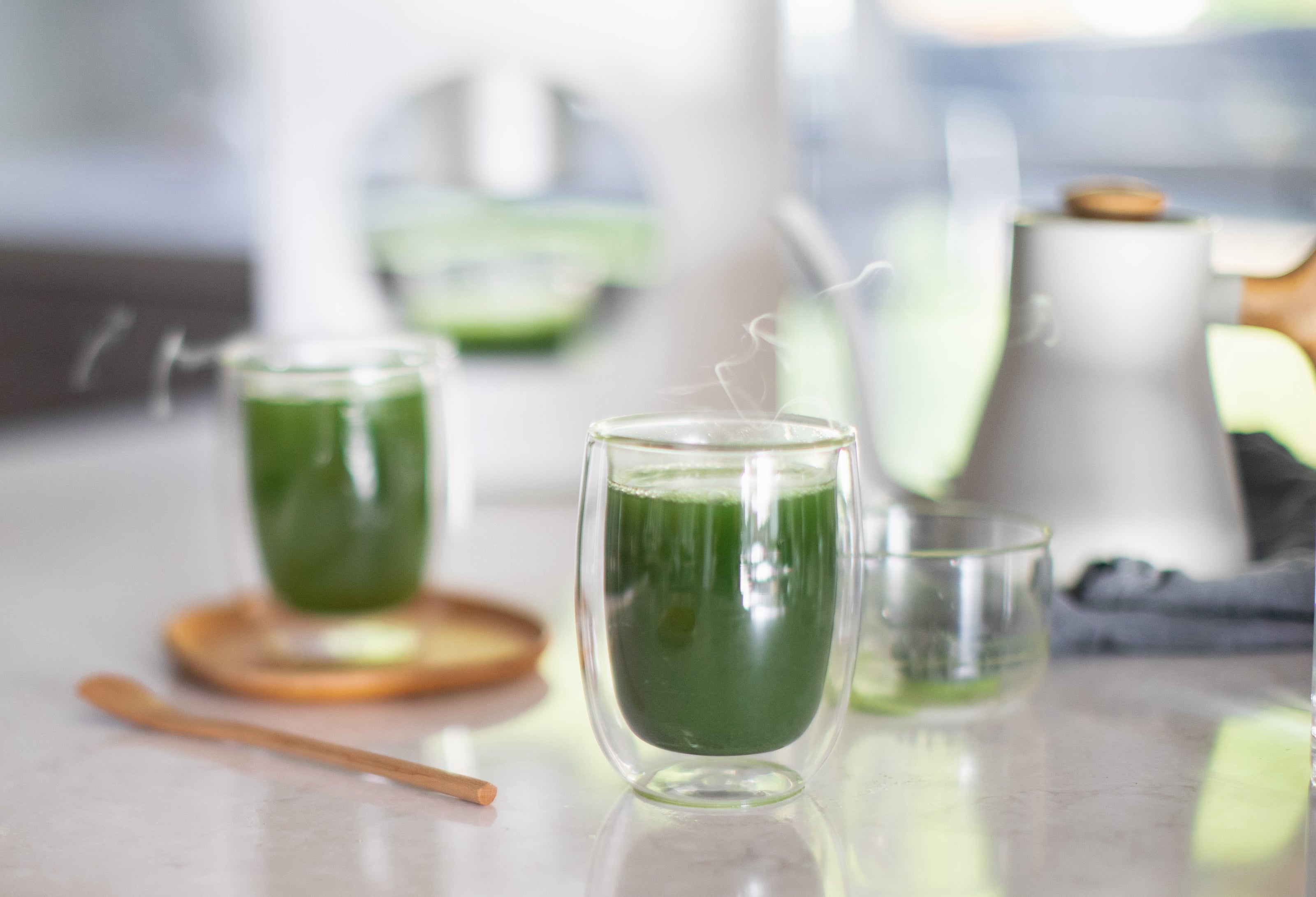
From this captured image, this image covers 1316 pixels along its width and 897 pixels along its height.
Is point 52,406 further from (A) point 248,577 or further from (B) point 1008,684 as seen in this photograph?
(B) point 1008,684

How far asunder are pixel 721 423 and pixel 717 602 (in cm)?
9

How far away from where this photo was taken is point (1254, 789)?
59cm

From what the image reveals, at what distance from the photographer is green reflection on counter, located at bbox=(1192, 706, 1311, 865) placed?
1.75 feet

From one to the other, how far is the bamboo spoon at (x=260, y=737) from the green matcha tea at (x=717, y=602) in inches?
3.5

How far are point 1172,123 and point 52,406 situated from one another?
234 centimetres

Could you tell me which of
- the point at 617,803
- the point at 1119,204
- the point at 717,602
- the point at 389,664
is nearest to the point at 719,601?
the point at 717,602

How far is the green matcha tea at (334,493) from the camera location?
30.0 inches

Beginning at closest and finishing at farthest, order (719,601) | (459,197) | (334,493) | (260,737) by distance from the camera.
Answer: (719,601) < (260,737) < (334,493) < (459,197)

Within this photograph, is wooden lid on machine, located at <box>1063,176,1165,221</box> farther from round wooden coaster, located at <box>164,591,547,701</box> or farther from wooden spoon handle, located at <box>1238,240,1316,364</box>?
round wooden coaster, located at <box>164,591,547,701</box>

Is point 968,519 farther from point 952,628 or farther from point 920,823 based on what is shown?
point 920,823

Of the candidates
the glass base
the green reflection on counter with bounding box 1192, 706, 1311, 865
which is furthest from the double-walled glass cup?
the green reflection on counter with bounding box 1192, 706, 1311, 865

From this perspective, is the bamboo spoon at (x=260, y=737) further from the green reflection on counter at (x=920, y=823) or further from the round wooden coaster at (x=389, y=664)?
the green reflection on counter at (x=920, y=823)

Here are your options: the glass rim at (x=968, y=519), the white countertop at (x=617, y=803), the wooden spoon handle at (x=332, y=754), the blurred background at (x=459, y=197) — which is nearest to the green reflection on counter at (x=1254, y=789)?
the white countertop at (x=617, y=803)

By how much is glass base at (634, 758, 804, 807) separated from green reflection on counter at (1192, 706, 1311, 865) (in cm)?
17
